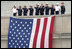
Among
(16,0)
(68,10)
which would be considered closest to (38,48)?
(68,10)

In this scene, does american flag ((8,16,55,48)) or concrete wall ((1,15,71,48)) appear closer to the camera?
concrete wall ((1,15,71,48))

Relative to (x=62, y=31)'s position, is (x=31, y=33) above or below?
below

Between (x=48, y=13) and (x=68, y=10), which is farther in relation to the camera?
(x=68, y=10)

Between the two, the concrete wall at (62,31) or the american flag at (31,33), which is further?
the american flag at (31,33)

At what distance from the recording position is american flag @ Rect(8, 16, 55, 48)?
47469 millimetres

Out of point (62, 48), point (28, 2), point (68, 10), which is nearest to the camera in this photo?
point (62, 48)

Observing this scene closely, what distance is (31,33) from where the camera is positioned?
47812 millimetres

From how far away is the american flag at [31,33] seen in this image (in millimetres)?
47469

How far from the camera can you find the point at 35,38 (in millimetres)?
47594

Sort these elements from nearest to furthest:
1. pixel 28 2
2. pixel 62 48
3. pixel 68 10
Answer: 1. pixel 62 48
2. pixel 68 10
3. pixel 28 2

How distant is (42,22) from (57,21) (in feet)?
4.01

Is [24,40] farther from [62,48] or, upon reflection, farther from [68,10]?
[68,10]

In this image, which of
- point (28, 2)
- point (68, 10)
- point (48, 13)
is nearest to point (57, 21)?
point (48, 13)

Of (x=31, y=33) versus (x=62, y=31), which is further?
(x=31, y=33)
